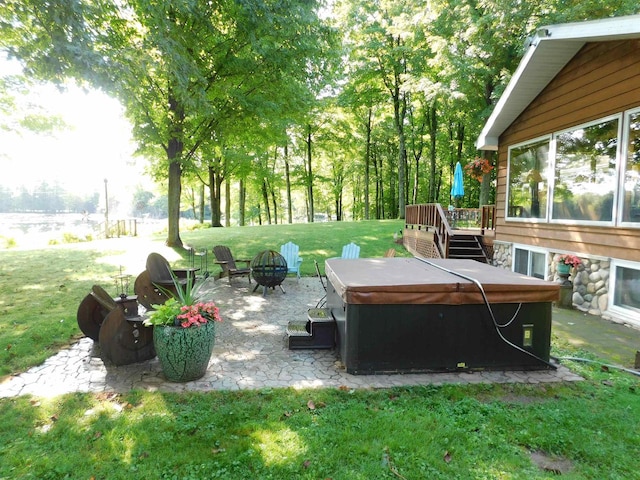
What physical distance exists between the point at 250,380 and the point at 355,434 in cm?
128

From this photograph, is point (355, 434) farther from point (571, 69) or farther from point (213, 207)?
point (213, 207)

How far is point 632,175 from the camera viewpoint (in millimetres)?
5332

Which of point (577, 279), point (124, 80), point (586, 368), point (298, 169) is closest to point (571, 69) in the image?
point (577, 279)

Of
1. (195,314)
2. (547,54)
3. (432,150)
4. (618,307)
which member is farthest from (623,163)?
(432,150)

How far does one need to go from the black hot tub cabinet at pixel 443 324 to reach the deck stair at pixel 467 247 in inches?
228

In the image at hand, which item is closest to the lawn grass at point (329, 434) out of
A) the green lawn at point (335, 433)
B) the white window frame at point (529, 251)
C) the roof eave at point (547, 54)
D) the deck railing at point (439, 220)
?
the green lawn at point (335, 433)

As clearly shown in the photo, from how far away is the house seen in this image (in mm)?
5340

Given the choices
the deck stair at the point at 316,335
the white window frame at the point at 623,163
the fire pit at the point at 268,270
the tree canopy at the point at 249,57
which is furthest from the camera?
the fire pit at the point at 268,270

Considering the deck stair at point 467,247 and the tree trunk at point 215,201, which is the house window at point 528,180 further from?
the tree trunk at point 215,201

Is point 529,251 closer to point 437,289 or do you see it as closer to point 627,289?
point 627,289

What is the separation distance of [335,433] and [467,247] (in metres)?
8.31

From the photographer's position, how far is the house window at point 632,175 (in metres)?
5.24

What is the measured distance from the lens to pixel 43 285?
748 cm

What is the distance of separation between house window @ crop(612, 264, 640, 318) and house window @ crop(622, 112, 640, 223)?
2.41 ft
